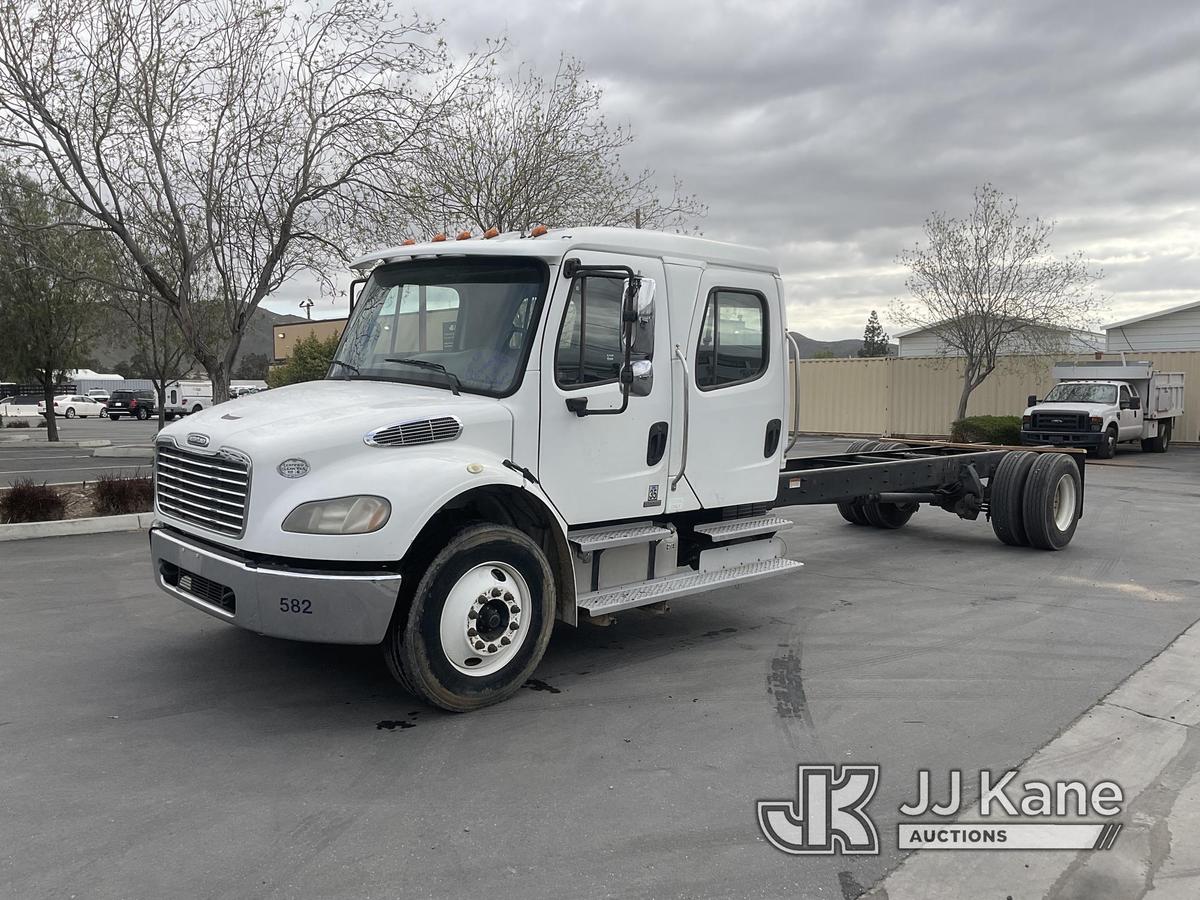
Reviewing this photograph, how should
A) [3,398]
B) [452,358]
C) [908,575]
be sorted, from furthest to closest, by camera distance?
[3,398] < [908,575] < [452,358]

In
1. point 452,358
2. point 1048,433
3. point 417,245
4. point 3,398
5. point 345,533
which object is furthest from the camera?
point 3,398

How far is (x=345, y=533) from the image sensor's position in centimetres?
471

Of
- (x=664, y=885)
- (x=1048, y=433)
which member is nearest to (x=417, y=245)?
(x=664, y=885)

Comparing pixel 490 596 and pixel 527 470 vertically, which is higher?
pixel 527 470

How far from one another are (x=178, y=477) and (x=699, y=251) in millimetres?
3580

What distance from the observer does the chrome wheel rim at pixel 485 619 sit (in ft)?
16.8

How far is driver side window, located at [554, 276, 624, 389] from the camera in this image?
5.65 m

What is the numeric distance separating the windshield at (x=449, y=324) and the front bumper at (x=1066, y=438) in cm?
2145

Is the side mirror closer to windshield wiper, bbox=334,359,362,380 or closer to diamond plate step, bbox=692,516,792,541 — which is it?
diamond plate step, bbox=692,516,792,541

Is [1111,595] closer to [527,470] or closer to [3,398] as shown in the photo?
[527,470]

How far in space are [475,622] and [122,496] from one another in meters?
8.43

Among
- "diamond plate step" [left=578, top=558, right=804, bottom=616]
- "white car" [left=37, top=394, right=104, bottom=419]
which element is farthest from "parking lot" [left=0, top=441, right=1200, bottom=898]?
"white car" [left=37, top=394, right=104, bottom=419]

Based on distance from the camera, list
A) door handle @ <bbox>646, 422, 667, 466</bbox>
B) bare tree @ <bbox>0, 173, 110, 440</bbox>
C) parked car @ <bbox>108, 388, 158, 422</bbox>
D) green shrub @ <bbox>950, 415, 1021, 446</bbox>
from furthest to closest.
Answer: parked car @ <bbox>108, 388, 158, 422</bbox>, green shrub @ <bbox>950, 415, 1021, 446</bbox>, bare tree @ <bbox>0, 173, 110, 440</bbox>, door handle @ <bbox>646, 422, 667, 466</bbox>

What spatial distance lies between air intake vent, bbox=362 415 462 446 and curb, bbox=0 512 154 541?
23.3ft
